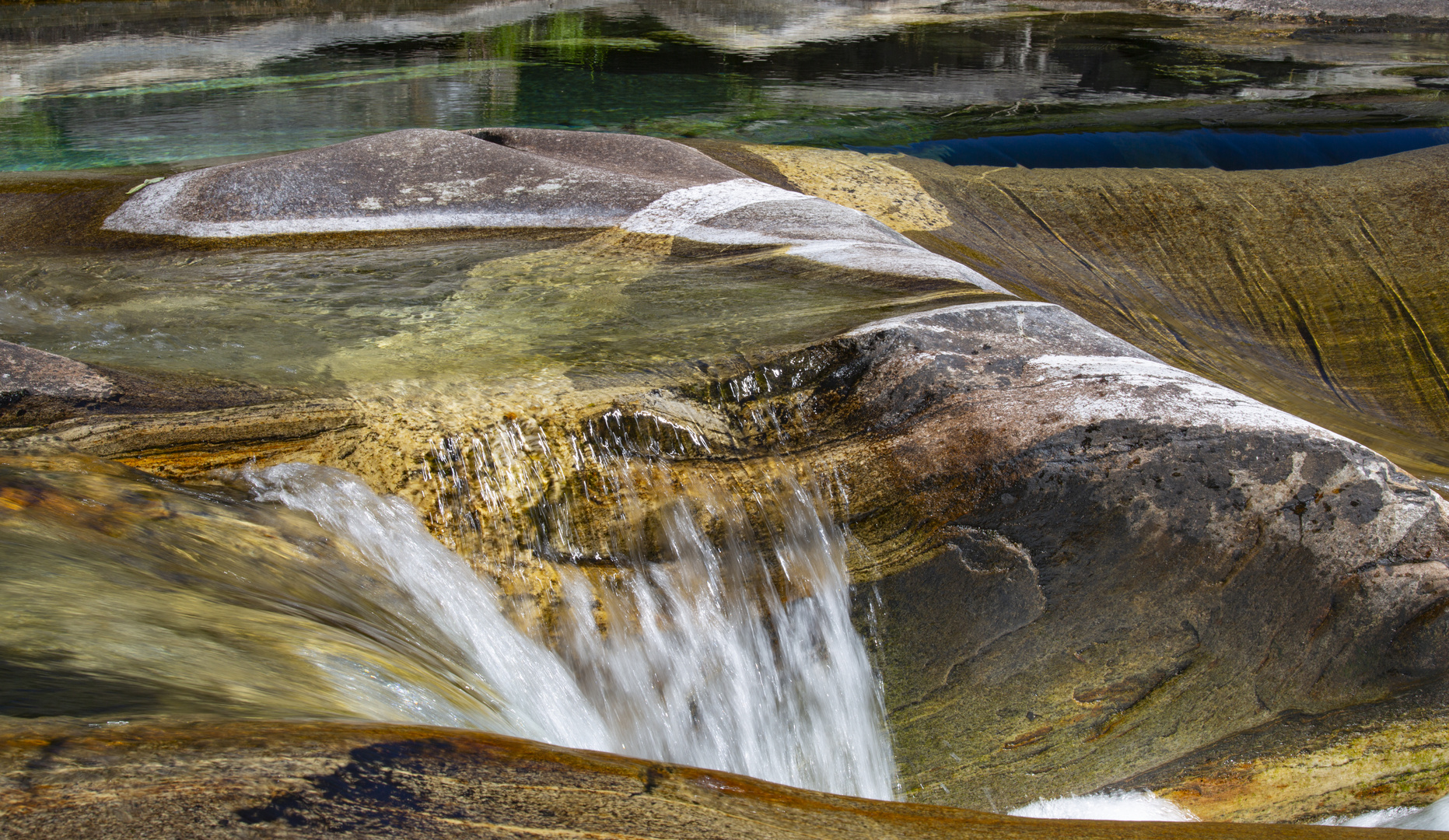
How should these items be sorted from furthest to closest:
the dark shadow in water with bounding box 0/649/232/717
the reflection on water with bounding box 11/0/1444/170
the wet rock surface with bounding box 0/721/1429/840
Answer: the reflection on water with bounding box 11/0/1444/170, the dark shadow in water with bounding box 0/649/232/717, the wet rock surface with bounding box 0/721/1429/840

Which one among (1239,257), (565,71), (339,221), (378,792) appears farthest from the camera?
(565,71)

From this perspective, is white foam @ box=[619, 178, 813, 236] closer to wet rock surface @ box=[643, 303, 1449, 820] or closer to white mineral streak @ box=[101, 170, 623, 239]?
white mineral streak @ box=[101, 170, 623, 239]

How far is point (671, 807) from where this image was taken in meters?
1.45

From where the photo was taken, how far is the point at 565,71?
35.7 feet

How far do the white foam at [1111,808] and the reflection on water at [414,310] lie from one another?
5.34ft

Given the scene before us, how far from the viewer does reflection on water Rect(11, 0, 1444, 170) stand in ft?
27.3

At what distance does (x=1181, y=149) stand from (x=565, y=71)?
6.76 m

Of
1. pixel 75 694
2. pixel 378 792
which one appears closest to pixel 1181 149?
pixel 378 792

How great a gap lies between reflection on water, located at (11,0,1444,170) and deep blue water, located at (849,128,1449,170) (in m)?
0.68

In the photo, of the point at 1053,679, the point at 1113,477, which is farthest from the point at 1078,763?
the point at 1113,477

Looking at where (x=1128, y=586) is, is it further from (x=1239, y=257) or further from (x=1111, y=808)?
(x=1239, y=257)

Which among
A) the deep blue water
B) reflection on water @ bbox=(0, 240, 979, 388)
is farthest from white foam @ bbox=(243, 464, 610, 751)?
the deep blue water

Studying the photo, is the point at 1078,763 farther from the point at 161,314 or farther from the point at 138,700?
the point at 161,314

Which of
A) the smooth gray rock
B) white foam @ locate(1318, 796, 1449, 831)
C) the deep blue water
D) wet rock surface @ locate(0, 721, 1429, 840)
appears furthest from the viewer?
the deep blue water
